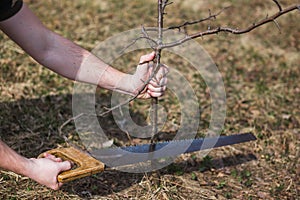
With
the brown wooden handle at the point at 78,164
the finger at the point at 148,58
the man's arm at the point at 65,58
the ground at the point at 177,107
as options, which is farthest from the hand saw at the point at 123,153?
the finger at the point at 148,58

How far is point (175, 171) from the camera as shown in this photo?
3.22m

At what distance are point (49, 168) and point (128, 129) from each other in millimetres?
1441

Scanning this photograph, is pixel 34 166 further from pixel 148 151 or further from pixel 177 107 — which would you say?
pixel 177 107

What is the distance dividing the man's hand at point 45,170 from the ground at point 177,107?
582mm

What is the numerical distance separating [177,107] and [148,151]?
1.23m

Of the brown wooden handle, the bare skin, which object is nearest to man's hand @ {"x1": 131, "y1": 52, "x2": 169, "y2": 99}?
the bare skin

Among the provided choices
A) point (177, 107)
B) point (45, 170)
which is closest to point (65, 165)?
point (45, 170)

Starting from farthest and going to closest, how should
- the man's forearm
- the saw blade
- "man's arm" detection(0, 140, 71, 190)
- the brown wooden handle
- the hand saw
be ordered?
the saw blade → the man's forearm → the hand saw → the brown wooden handle → "man's arm" detection(0, 140, 71, 190)

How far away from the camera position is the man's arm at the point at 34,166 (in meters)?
2.20

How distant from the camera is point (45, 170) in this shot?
7.52ft

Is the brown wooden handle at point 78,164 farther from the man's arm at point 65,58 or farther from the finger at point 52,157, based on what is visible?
the man's arm at point 65,58

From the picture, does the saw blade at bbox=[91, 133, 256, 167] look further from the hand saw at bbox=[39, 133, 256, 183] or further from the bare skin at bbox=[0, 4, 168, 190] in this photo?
the bare skin at bbox=[0, 4, 168, 190]

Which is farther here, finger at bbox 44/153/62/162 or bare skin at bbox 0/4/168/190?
bare skin at bbox 0/4/168/190

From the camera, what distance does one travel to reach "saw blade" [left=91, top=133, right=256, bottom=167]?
2816 millimetres
